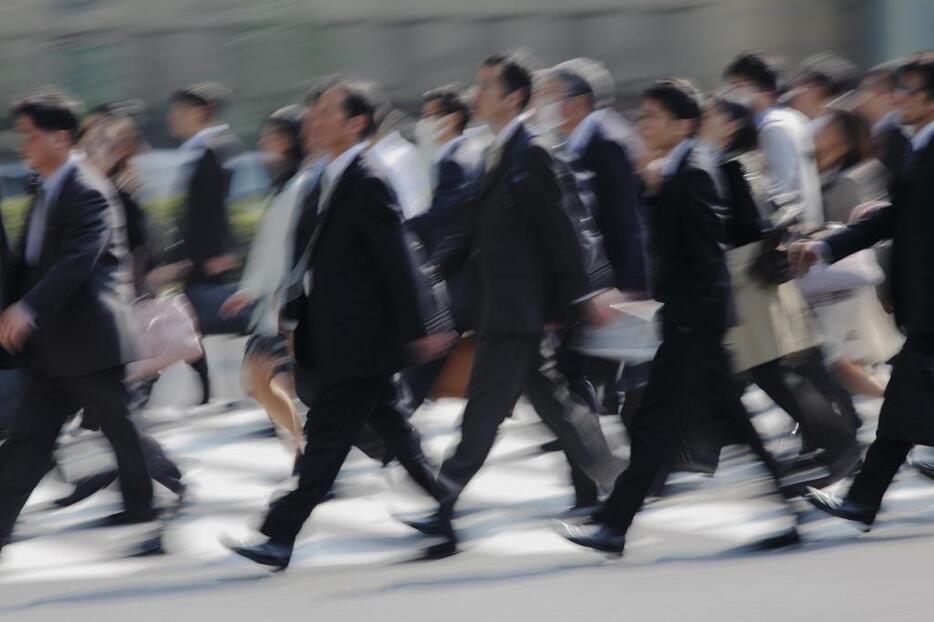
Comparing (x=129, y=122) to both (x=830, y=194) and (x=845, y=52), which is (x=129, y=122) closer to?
(x=830, y=194)

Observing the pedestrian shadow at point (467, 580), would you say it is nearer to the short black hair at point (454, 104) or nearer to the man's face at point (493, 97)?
the man's face at point (493, 97)

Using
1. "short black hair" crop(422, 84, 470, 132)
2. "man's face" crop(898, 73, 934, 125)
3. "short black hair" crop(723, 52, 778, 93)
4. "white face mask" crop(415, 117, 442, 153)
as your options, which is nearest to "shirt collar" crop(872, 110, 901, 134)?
"short black hair" crop(723, 52, 778, 93)

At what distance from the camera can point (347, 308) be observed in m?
6.12

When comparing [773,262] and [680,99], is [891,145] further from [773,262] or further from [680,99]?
[680,99]

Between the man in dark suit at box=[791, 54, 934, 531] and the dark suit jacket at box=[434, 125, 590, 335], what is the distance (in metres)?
1.00

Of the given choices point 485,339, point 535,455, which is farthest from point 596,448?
point 535,455

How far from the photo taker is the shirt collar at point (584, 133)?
8.03m

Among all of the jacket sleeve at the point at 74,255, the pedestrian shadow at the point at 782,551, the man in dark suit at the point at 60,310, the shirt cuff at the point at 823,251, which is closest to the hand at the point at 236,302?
the man in dark suit at the point at 60,310

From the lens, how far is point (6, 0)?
1560 centimetres

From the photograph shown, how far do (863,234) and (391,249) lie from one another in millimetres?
1643

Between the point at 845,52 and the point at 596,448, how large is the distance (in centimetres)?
1314

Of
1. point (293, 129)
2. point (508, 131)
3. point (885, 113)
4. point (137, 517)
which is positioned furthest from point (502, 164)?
point (885, 113)

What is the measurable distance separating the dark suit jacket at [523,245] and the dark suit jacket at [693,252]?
474mm

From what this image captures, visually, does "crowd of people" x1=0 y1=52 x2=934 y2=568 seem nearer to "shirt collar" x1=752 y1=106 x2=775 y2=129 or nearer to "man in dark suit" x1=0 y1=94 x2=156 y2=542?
"man in dark suit" x1=0 y1=94 x2=156 y2=542
